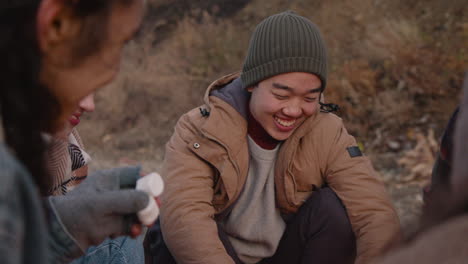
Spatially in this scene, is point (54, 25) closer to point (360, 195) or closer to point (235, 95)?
point (235, 95)

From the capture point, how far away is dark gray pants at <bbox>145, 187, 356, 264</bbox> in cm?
248

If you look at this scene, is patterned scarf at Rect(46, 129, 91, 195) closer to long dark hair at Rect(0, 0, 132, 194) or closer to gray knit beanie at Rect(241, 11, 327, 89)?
gray knit beanie at Rect(241, 11, 327, 89)

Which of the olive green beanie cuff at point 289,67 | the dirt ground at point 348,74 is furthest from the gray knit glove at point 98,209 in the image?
the dirt ground at point 348,74

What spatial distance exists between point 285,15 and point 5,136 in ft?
6.21

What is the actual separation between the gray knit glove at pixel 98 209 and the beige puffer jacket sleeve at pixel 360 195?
1.18 meters

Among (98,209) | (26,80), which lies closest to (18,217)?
(26,80)

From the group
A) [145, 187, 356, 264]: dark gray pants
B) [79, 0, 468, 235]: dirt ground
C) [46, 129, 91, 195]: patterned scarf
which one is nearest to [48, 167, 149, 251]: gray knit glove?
[46, 129, 91, 195]: patterned scarf

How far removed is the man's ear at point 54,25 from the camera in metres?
0.95

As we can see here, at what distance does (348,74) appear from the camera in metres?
5.73

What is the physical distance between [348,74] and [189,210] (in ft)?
12.4

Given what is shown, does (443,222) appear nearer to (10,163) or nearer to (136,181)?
(10,163)

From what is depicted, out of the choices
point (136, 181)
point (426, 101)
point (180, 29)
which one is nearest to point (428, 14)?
point (426, 101)

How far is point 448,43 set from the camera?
18.2ft

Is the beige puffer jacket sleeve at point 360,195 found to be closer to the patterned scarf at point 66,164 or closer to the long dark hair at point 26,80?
the patterned scarf at point 66,164
